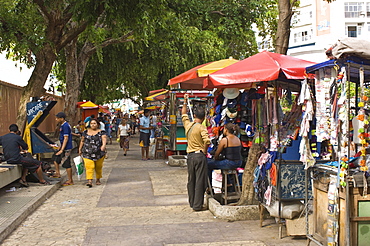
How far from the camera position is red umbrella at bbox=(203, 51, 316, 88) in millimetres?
6336

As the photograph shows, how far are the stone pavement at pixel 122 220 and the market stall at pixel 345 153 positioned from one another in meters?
1.27

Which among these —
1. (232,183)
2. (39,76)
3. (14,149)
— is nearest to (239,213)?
(232,183)

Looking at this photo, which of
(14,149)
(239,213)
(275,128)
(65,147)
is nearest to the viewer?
(275,128)

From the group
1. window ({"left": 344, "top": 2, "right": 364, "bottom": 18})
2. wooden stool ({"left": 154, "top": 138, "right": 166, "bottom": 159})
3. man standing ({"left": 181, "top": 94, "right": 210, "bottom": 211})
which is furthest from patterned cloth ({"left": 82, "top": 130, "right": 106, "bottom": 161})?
window ({"left": 344, "top": 2, "right": 364, "bottom": 18})

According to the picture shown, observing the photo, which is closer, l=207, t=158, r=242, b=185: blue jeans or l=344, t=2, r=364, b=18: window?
l=207, t=158, r=242, b=185: blue jeans

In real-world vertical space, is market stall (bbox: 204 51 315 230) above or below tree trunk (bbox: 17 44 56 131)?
below

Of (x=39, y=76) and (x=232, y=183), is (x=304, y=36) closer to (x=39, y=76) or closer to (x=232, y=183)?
(x=39, y=76)

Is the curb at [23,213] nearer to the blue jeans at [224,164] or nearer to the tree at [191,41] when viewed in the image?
the blue jeans at [224,164]

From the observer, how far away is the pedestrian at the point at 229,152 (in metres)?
7.79

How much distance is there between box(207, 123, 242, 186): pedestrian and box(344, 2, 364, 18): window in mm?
56087

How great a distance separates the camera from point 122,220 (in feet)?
23.9

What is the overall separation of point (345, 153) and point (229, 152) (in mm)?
3256

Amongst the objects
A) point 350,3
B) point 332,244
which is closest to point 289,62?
point 332,244

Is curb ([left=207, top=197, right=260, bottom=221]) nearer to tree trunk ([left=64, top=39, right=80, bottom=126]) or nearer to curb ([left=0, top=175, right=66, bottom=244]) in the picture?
curb ([left=0, top=175, right=66, bottom=244])
